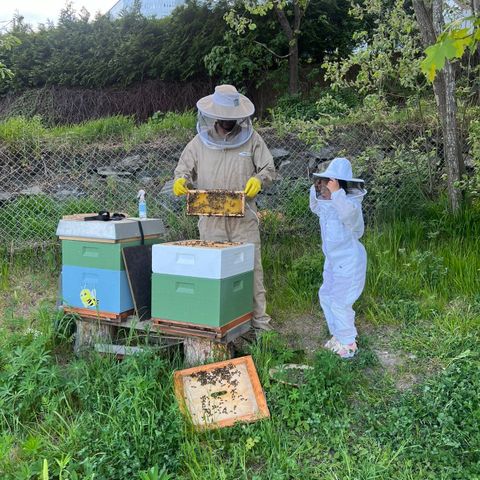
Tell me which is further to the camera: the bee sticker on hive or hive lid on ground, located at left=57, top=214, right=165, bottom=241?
the bee sticker on hive

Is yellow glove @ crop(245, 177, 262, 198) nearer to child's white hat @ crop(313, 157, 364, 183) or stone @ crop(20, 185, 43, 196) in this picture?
child's white hat @ crop(313, 157, 364, 183)

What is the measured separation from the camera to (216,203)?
3.37 metres

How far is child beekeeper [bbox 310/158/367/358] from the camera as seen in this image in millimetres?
3115

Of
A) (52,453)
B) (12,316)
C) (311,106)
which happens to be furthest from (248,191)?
(311,106)

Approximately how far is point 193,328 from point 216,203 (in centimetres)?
91

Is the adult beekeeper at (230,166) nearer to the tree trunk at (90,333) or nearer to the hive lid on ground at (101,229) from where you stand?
the hive lid on ground at (101,229)

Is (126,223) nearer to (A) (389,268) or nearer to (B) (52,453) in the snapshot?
(B) (52,453)

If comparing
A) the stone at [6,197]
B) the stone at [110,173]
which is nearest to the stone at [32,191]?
the stone at [6,197]

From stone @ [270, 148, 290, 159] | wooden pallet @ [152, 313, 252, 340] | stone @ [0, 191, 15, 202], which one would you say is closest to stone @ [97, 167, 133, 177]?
stone @ [0, 191, 15, 202]

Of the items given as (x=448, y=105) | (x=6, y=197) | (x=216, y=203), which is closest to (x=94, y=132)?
(x=6, y=197)

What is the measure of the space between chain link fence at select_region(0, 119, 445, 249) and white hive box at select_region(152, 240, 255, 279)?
2.23 metres

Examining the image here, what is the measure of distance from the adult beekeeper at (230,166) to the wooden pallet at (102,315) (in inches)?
34.6

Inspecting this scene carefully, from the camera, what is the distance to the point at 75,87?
891 centimetres

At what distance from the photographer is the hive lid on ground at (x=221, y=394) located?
2.63 meters
